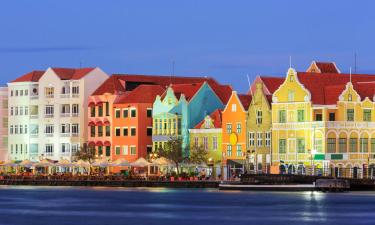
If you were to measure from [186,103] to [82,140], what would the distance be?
21.5 meters

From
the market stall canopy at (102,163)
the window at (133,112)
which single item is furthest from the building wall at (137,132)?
the market stall canopy at (102,163)

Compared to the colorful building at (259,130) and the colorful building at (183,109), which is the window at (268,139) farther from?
the colorful building at (183,109)

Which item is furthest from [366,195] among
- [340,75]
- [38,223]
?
[38,223]

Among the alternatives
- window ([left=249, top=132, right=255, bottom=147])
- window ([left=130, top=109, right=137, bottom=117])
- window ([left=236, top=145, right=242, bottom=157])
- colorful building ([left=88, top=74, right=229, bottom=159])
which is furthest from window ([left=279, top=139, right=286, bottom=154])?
colorful building ([left=88, top=74, right=229, bottom=159])

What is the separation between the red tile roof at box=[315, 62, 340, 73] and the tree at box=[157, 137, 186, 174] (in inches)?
740

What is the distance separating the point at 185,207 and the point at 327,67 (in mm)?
57140

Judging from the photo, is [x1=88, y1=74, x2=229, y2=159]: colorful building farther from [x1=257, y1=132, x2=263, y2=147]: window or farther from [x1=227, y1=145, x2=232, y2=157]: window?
[x1=257, y1=132, x2=263, y2=147]: window

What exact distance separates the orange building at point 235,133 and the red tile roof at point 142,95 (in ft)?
48.7

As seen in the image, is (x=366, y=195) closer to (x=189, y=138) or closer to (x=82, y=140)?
(x=189, y=138)

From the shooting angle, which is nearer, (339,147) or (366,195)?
(366,195)

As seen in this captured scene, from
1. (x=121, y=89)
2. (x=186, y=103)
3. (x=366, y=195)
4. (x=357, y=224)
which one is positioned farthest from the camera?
(x=121, y=89)

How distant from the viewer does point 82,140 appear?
19875 centimetres

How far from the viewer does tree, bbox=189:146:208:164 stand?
176875 mm

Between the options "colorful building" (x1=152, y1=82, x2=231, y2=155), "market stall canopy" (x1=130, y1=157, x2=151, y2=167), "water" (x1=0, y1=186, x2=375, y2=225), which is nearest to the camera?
"water" (x1=0, y1=186, x2=375, y2=225)
